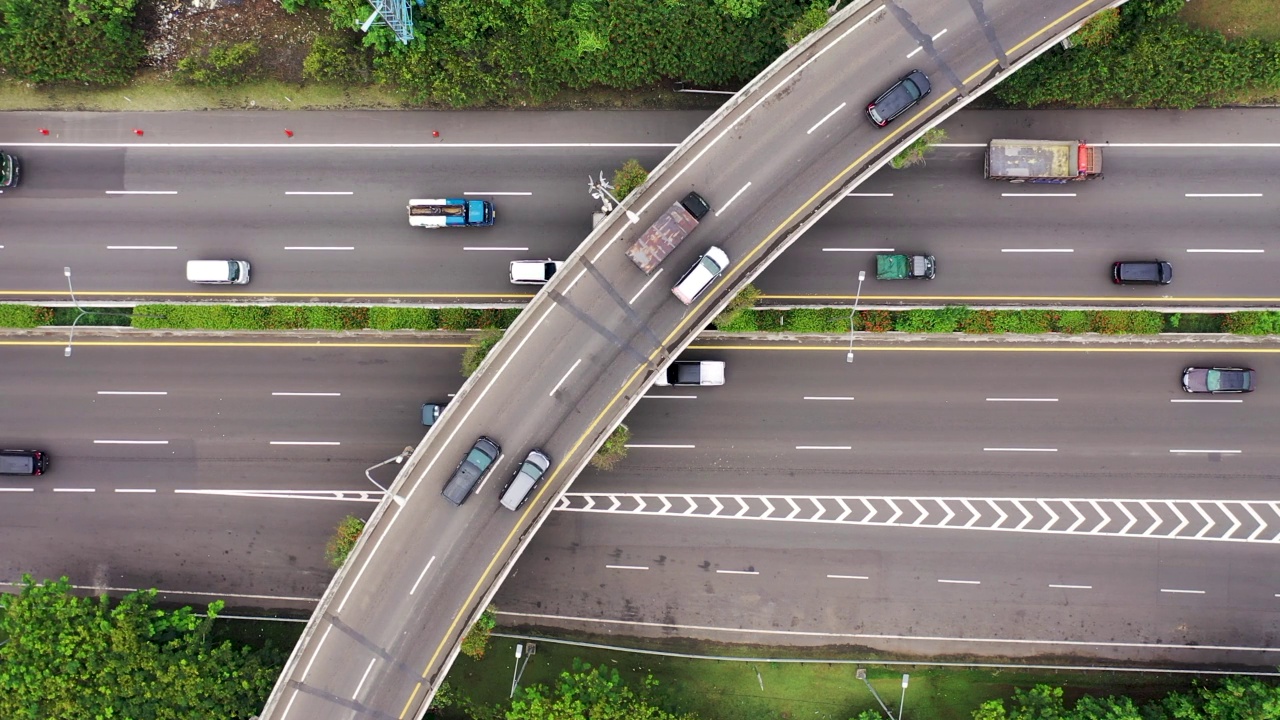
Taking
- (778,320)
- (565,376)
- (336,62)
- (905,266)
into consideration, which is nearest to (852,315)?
(905,266)

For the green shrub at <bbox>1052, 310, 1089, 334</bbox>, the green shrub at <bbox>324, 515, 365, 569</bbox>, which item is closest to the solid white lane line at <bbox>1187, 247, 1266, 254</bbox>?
the green shrub at <bbox>1052, 310, 1089, 334</bbox>

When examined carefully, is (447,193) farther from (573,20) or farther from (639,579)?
(639,579)

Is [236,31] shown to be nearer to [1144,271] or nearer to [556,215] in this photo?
[556,215]

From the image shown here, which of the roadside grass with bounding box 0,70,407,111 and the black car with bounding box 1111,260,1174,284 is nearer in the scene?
the black car with bounding box 1111,260,1174,284

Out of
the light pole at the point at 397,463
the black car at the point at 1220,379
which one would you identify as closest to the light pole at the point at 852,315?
the black car at the point at 1220,379

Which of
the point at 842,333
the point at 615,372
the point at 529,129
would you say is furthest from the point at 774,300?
the point at 529,129

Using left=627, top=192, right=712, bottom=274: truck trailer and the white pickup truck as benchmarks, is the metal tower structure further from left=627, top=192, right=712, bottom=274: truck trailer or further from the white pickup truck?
the white pickup truck
